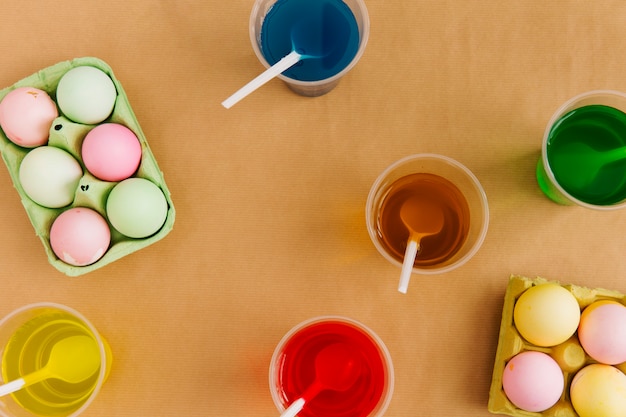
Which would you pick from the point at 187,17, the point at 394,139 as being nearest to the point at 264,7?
the point at 187,17

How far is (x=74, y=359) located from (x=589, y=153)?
87 centimetres

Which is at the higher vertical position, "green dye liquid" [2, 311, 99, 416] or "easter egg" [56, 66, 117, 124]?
"easter egg" [56, 66, 117, 124]

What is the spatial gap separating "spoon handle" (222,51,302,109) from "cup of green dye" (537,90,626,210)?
40cm

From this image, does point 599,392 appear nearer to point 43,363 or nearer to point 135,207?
point 135,207

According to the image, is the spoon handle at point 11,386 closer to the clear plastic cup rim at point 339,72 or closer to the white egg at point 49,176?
the white egg at point 49,176

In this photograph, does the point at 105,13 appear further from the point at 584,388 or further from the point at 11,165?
the point at 584,388

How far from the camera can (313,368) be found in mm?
827

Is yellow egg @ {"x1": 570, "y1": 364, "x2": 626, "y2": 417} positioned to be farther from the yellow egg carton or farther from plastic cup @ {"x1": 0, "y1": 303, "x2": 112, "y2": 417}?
plastic cup @ {"x1": 0, "y1": 303, "x2": 112, "y2": 417}

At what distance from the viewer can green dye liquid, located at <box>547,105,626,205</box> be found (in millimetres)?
829

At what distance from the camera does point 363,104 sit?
918 millimetres

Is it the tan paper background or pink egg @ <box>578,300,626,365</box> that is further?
the tan paper background

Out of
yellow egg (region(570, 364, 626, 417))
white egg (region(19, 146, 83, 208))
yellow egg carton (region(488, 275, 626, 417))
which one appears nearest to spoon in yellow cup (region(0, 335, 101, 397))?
white egg (region(19, 146, 83, 208))

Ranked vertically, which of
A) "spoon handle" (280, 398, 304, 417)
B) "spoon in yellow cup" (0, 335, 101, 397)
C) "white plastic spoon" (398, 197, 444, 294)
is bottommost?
"spoon handle" (280, 398, 304, 417)

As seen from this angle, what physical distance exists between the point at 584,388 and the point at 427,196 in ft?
1.20
